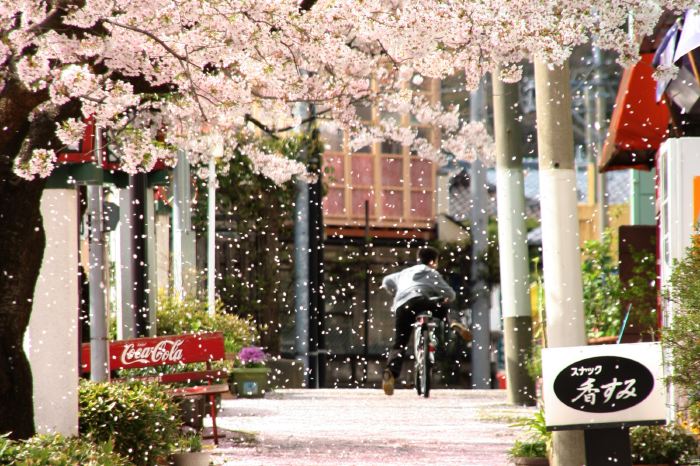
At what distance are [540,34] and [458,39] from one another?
2.06 ft

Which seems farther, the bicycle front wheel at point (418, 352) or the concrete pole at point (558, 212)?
the bicycle front wheel at point (418, 352)

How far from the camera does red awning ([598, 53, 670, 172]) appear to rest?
573 inches

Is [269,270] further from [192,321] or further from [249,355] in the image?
[192,321]

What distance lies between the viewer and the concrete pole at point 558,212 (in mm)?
9227

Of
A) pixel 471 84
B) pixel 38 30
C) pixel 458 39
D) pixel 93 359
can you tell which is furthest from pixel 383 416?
pixel 38 30

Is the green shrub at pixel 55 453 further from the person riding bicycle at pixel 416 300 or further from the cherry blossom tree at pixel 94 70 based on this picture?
the person riding bicycle at pixel 416 300

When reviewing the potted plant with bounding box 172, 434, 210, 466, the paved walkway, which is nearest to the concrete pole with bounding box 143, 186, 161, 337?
the paved walkway

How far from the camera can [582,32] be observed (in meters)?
8.54

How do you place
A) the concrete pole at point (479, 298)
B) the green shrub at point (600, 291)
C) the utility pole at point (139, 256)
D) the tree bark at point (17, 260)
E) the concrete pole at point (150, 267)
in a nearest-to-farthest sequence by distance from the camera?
the tree bark at point (17, 260), the utility pole at point (139, 256), the concrete pole at point (150, 267), the green shrub at point (600, 291), the concrete pole at point (479, 298)

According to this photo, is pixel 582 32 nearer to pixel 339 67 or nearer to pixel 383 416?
pixel 339 67

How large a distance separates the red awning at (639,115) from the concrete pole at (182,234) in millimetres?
8126

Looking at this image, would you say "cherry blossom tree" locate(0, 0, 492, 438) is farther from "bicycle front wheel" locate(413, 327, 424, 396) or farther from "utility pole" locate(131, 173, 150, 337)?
"bicycle front wheel" locate(413, 327, 424, 396)

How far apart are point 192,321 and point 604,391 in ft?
42.1

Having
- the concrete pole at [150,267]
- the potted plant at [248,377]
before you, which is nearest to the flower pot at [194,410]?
the concrete pole at [150,267]
